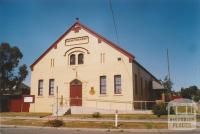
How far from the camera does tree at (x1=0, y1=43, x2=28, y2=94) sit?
4191 cm

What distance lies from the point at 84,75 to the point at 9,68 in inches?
729

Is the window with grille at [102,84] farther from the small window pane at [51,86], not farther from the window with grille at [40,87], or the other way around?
the window with grille at [40,87]

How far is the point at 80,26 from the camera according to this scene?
101 ft

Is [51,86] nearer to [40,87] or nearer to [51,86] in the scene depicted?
[51,86]

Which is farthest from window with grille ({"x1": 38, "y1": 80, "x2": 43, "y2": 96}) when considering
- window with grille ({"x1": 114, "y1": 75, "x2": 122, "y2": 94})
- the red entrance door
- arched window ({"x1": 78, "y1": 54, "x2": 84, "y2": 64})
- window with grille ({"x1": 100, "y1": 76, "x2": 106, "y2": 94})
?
window with grille ({"x1": 114, "y1": 75, "x2": 122, "y2": 94})

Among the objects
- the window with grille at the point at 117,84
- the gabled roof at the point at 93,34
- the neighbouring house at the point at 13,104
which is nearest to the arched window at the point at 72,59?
the gabled roof at the point at 93,34

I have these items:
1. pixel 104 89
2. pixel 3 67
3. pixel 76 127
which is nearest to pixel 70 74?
pixel 104 89

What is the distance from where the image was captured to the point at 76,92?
29.9 m

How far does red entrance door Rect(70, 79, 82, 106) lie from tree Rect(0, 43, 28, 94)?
1645cm

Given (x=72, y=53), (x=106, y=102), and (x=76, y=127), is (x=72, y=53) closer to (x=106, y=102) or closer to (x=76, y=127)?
(x=106, y=102)

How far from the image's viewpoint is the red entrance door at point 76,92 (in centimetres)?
2966

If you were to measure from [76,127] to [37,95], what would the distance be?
16.2 m

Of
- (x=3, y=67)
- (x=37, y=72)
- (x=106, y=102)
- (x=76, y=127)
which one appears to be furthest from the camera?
(x=3, y=67)

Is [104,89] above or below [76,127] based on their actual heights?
above
